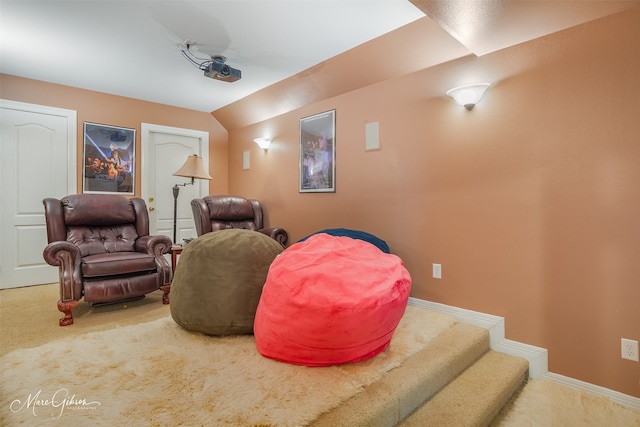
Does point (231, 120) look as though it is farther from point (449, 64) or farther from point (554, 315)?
point (554, 315)

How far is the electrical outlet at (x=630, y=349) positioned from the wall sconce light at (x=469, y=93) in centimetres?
174

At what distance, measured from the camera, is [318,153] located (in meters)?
3.75

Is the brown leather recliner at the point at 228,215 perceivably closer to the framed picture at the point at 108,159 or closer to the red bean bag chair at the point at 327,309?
the framed picture at the point at 108,159

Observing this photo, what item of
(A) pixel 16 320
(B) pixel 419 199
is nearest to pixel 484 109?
(B) pixel 419 199

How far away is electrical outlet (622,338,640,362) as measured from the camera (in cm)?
179

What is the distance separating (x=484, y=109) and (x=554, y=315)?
1481 millimetres

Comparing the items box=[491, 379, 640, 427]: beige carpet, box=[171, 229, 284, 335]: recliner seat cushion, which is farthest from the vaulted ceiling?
box=[491, 379, 640, 427]: beige carpet

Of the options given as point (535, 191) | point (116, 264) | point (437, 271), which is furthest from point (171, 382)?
point (535, 191)

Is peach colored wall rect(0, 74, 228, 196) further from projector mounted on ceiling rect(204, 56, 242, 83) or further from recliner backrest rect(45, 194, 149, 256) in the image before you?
projector mounted on ceiling rect(204, 56, 242, 83)

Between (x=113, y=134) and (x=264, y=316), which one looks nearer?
(x=264, y=316)

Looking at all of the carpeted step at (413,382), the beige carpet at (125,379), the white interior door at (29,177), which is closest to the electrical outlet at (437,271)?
the carpeted step at (413,382)

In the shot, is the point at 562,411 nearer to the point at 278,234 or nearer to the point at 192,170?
the point at 278,234

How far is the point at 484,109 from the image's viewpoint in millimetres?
2367

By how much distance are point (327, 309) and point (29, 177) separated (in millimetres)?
4388
